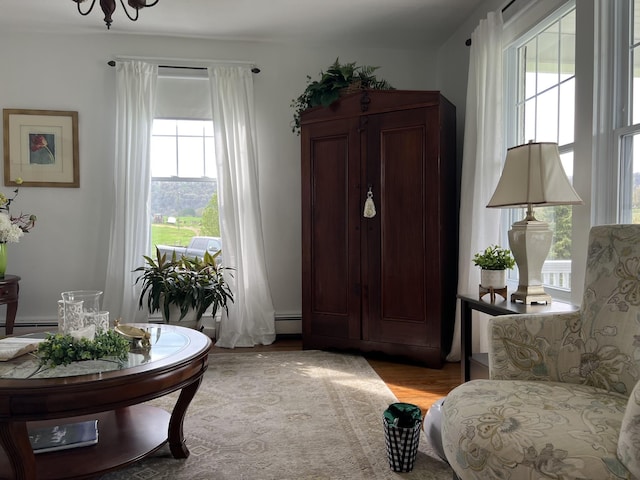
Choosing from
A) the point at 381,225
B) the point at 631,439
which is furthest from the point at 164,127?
the point at 631,439

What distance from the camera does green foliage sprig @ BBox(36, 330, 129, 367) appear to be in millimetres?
1569

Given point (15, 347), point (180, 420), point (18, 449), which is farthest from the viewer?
point (180, 420)

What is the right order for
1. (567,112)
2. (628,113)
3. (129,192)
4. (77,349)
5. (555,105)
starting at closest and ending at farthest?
(77,349), (628,113), (567,112), (555,105), (129,192)

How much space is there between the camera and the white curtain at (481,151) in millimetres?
2971

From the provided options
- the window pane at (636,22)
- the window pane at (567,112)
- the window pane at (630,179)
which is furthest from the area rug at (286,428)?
the window pane at (636,22)

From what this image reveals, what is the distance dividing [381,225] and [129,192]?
212cm

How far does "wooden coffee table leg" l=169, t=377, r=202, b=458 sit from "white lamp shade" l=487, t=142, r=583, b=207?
1.59 m

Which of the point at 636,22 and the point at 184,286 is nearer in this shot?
the point at 636,22

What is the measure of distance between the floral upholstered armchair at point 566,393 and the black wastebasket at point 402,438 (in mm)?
388

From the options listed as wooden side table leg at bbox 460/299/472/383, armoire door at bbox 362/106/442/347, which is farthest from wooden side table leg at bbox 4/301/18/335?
→ wooden side table leg at bbox 460/299/472/383

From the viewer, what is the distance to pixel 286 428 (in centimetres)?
219

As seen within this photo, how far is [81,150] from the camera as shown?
392 centimetres

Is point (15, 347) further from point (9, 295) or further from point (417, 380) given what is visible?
point (417, 380)

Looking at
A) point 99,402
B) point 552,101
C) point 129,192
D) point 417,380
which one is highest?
point 552,101
